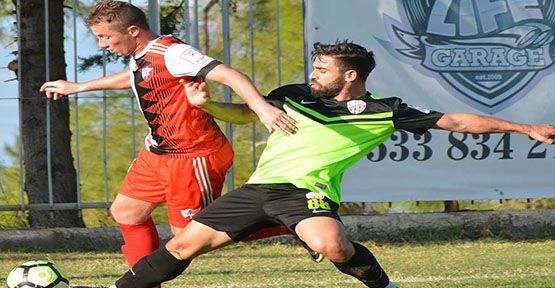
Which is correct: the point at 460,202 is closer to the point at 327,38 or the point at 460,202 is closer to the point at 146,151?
the point at 327,38

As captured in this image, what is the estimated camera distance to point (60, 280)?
6.95m

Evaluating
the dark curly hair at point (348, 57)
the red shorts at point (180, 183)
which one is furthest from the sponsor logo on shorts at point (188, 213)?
the dark curly hair at point (348, 57)

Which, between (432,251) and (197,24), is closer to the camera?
(432,251)

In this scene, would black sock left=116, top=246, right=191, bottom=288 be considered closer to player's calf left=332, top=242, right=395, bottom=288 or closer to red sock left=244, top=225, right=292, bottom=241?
red sock left=244, top=225, right=292, bottom=241

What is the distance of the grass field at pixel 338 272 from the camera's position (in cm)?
804

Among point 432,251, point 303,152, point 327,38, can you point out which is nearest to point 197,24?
point 327,38

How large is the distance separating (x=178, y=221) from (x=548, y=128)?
6.59ft

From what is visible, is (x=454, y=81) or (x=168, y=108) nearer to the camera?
(x=168, y=108)

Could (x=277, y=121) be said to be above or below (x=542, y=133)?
above

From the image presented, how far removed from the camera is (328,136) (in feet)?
21.0

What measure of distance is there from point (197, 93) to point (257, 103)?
0.52m

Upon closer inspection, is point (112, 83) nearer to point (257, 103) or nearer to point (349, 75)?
point (349, 75)

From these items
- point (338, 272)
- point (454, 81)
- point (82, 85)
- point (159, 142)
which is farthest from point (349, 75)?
point (454, 81)

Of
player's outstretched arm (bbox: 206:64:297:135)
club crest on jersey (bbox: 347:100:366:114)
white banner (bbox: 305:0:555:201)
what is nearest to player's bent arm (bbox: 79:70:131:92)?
player's outstretched arm (bbox: 206:64:297:135)
